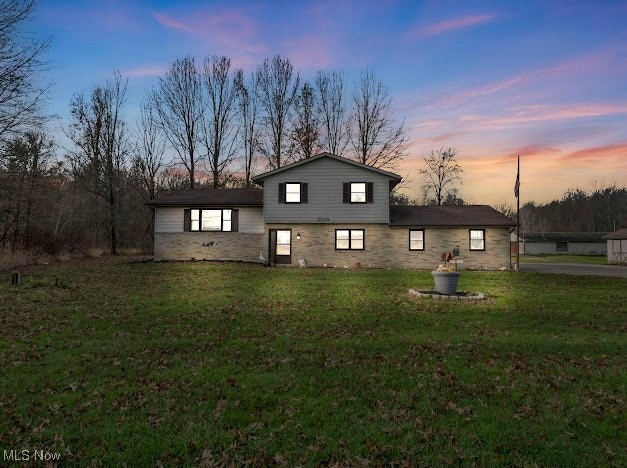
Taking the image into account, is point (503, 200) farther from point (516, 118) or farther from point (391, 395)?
point (391, 395)

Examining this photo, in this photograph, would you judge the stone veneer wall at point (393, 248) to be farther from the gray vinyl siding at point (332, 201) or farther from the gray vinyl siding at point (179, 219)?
the gray vinyl siding at point (179, 219)

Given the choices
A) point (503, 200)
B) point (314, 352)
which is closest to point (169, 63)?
point (314, 352)

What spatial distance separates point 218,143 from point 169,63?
7852 millimetres

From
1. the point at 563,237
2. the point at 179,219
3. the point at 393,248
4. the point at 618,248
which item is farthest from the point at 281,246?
the point at 563,237

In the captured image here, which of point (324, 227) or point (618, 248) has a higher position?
point (324, 227)

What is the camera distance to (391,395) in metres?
4.80

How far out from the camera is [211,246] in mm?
25062

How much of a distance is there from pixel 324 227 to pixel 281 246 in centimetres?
294

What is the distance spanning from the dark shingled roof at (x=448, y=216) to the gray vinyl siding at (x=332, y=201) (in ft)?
5.37

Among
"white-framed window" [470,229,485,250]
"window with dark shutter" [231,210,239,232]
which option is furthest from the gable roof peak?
"white-framed window" [470,229,485,250]

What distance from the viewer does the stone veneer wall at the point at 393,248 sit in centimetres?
2441

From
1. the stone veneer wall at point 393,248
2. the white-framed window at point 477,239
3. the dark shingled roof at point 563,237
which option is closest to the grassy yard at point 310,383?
the stone veneer wall at point 393,248

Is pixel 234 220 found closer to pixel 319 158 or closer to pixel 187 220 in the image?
pixel 187 220

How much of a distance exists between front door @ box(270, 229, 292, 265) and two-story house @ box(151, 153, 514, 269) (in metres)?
0.01
